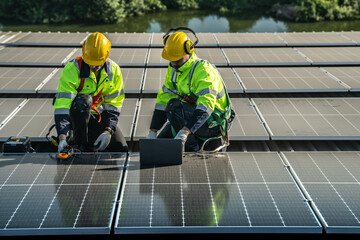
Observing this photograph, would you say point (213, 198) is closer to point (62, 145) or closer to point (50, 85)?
point (62, 145)

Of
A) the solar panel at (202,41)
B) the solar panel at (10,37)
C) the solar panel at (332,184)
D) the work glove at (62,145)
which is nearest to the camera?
the solar panel at (332,184)

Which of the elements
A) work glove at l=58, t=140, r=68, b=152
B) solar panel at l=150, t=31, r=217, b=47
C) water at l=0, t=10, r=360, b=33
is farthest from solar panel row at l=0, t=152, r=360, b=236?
water at l=0, t=10, r=360, b=33

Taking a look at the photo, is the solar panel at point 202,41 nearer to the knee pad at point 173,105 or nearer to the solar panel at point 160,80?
the solar panel at point 160,80

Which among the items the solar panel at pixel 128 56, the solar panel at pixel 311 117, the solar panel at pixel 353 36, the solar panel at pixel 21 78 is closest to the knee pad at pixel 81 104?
the solar panel at pixel 311 117

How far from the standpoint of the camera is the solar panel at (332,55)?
10.6 metres

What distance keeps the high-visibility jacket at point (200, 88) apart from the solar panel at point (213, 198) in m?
0.77

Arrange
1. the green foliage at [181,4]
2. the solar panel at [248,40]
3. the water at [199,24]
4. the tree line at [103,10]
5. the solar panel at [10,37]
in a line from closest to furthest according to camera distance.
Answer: the solar panel at [248,40] < the solar panel at [10,37] < the water at [199,24] < the tree line at [103,10] < the green foliage at [181,4]

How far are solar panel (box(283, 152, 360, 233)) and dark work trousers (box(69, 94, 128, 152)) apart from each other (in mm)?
2743

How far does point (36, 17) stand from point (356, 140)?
30.5 metres

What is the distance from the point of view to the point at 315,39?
518 inches

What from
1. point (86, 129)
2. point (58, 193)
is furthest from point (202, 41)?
point (58, 193)

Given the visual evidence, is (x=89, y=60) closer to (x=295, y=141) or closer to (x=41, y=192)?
(x=41, y=192)

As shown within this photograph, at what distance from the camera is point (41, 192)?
4.66 meters

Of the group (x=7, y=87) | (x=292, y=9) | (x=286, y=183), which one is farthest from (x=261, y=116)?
(x=292, y=9)
